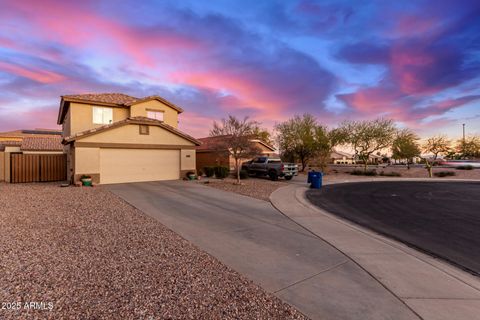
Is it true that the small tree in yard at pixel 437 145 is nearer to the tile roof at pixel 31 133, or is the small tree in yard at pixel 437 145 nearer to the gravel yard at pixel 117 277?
the gravel yard at pixel 117 277

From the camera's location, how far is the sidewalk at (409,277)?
3.18 metres

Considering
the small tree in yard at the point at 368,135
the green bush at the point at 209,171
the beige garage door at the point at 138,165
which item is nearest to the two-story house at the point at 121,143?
the beige garage door at the point at 138,165

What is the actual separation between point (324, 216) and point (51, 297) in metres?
7.72

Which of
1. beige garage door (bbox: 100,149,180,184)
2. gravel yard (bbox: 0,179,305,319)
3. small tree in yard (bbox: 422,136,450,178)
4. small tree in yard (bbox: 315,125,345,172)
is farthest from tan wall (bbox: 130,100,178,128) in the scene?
small tree in yard (bbox: 422,136,450,178)

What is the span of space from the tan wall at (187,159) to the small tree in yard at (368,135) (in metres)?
20.8

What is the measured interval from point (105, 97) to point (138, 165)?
8.41m

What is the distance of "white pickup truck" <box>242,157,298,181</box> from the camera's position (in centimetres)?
1958

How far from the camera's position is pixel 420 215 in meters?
8.61

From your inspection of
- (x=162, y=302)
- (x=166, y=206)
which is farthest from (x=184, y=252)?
(x=166, y=206)

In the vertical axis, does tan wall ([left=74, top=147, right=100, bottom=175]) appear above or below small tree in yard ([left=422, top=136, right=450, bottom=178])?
below

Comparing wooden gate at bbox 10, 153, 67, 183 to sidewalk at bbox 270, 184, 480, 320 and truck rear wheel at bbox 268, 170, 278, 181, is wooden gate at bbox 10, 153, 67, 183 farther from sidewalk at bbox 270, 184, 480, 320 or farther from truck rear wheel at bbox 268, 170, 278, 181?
sidewalk at bbox 270, 184, 480, 320

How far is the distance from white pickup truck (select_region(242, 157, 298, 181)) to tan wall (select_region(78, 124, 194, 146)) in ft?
21.6

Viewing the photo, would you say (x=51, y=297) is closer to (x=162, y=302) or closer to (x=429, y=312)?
(x=162, y=302)

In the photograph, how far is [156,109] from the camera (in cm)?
2222
